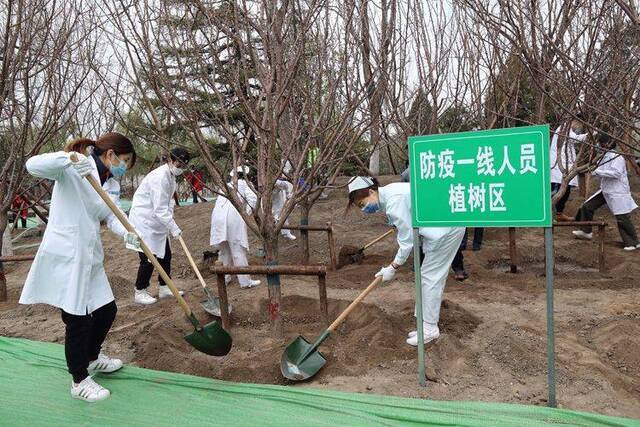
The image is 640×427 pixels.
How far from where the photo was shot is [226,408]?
254 centimetres

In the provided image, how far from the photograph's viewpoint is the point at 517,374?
2994 millimetres

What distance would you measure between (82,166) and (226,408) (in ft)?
4.85

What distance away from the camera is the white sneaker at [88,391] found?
267 cm

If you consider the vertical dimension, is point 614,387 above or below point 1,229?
below

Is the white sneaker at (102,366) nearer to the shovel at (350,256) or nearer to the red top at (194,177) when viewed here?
the red top at (194,177)

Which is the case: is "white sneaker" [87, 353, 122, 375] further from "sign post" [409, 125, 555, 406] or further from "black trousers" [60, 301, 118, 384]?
"sign post" [409, 125, 555, 406]

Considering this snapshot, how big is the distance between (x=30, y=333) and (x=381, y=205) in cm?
319

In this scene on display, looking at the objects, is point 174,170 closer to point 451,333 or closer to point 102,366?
point 102,366

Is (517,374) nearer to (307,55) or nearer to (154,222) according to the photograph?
(307,55)

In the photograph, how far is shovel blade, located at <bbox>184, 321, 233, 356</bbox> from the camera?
10.1ft

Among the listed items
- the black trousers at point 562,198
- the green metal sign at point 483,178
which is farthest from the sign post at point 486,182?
the black trousers at point 562,198

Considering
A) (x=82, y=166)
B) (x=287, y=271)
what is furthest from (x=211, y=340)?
(x=82, y=166)

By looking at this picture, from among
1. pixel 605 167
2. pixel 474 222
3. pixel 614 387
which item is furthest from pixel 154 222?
pixel 605 167

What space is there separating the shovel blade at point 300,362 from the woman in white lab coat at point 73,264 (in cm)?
103
